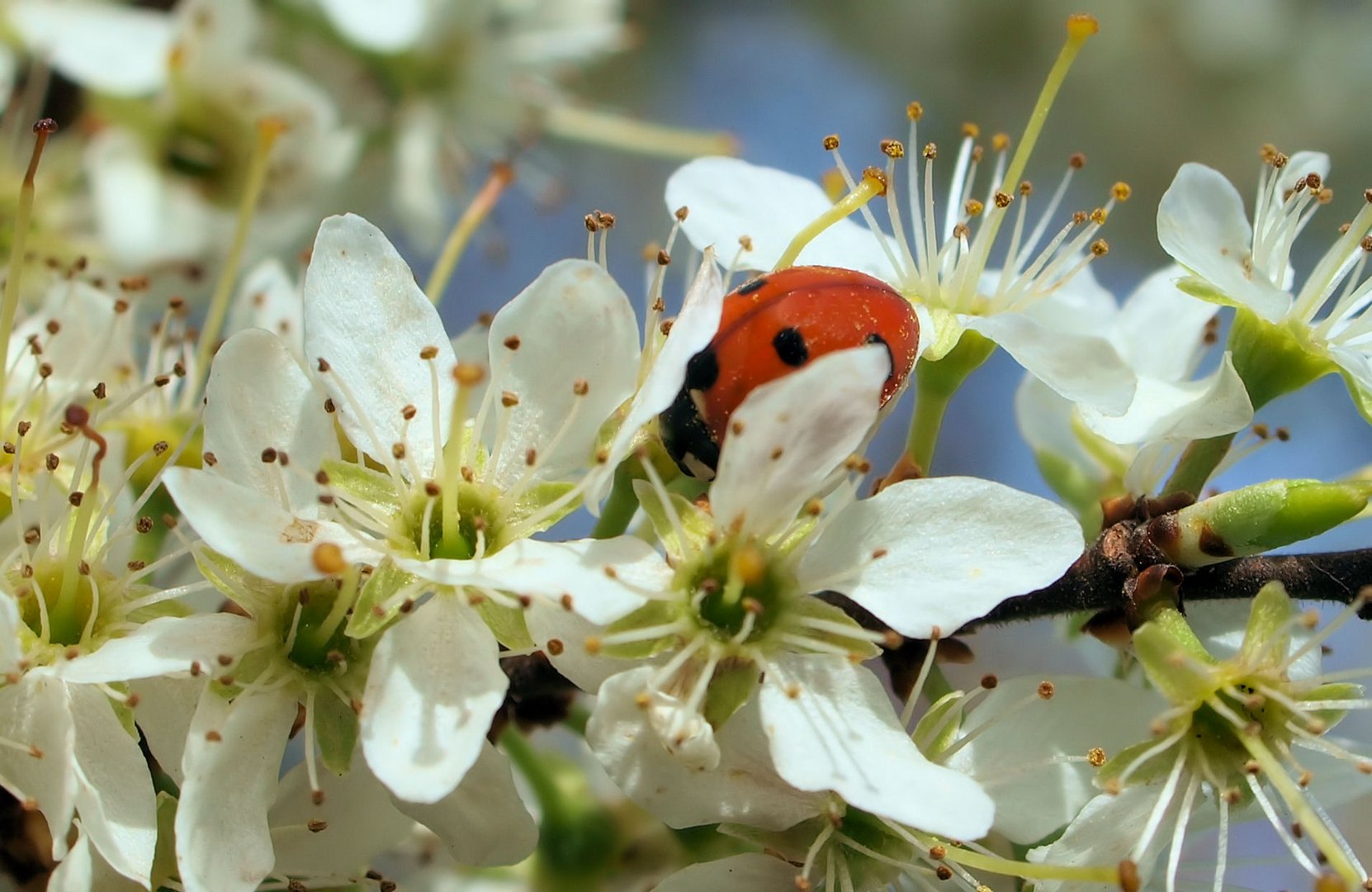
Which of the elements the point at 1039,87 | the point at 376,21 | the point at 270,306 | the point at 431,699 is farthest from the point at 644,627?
the point at 1039,87

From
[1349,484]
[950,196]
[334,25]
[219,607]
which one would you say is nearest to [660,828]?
[219,607]

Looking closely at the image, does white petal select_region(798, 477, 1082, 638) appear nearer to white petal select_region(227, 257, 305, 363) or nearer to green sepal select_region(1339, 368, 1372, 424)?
green sepal select_region(1339, 368, 1372, 424)

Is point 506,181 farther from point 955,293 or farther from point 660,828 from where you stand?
point 660,828

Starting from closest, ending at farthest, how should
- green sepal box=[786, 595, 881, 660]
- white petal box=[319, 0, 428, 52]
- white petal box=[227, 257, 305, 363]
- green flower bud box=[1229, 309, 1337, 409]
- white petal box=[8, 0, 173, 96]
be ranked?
green sepal box=[786, 595, 881, 660] → green flower bud box=[1229, 309, 1337, 409] → white petal box=[227, 257, 305, 363] → white petal box=[8, 0, 173, 96] → white petal box=[319, 0, 428, 52]

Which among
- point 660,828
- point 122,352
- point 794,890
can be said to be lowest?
point 660,828

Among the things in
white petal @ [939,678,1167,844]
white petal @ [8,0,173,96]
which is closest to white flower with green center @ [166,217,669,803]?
white petal @ [939,678,1167,844]

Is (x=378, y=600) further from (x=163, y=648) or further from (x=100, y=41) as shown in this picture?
(x=100, y=41)

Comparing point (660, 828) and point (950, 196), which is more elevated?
point (950, 196)
